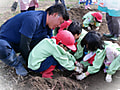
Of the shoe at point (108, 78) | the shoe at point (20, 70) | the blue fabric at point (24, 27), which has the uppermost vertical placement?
the blue fabric at point (24, 27)

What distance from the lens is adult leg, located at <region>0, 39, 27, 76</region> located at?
2.06 meters

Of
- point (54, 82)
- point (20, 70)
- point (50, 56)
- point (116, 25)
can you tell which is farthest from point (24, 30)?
point (116, 25)

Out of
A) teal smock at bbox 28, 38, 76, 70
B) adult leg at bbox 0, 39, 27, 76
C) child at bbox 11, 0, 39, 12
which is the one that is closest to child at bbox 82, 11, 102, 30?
child at bbox 11, 0, 39, 12

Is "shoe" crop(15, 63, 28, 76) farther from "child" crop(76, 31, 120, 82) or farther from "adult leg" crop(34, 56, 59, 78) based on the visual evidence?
"child" crop(76, 31, 120, 82)

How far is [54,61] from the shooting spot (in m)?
2.23

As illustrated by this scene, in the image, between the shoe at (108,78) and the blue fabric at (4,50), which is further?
the shoe at (108,78)

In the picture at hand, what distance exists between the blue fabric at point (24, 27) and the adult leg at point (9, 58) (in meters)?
0.17

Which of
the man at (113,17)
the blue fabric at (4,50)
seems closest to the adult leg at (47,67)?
the blue fabric at (4,50)

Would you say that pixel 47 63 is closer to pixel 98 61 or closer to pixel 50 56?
pixel 50 56

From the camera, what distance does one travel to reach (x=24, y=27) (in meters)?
2.03

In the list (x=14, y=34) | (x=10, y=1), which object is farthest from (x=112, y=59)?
(x=10, y=1)

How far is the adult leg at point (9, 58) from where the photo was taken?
2.06 m

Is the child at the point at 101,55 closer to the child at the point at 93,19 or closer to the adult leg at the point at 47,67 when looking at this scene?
the adult leg at the point at 47,67

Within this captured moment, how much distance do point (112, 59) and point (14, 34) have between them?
1.56 m
